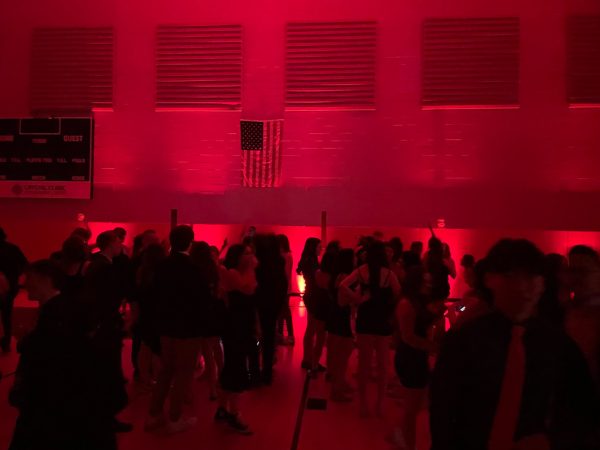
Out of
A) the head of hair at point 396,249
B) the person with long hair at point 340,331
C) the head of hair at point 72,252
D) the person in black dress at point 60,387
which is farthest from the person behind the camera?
the head of hair at point 396,249

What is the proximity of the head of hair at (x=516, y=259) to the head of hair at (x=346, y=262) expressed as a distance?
3.27 metres

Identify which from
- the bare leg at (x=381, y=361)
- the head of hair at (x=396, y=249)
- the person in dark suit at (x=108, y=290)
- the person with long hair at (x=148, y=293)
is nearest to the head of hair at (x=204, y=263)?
the person with long hair at (x=148, y=293)

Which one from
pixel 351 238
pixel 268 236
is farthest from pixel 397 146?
pixel 268 236

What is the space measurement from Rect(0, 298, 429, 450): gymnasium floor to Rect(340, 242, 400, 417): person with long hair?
457 mm

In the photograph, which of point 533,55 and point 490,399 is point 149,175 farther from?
point 490,399

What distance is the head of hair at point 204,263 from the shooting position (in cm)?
407

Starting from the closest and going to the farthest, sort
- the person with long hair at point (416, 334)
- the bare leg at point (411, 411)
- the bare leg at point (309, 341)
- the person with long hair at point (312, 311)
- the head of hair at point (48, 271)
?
the head of hair at point (48, 271), the person with long hair at point (416, 334), the bare leg at point (411, 411), the person with long hair at point (312, 311), the bare leg at point (309, 341)

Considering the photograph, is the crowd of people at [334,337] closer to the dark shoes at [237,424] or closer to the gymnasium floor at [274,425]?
the dark shoes at [237,424]

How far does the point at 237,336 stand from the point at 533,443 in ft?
9.43

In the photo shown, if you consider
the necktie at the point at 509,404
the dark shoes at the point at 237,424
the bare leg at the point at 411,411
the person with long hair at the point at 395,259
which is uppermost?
the person with long hair at the point at 395,259

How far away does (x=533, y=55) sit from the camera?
1081 cm

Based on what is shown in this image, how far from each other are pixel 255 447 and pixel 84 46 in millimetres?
10459

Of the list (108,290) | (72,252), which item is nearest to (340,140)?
(108,290)

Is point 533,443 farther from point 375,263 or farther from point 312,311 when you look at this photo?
point 312,311
